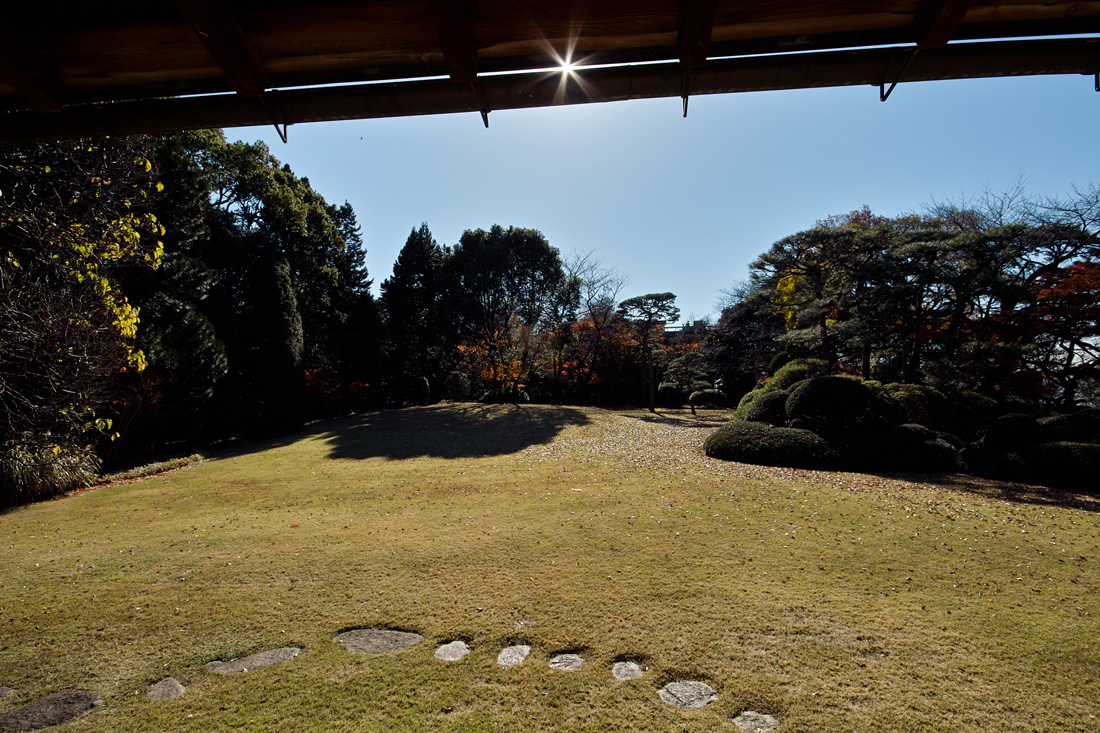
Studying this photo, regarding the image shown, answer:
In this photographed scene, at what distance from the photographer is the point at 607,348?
22.9m

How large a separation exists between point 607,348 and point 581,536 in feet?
60.4

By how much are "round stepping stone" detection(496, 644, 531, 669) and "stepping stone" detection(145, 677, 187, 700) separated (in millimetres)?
1746

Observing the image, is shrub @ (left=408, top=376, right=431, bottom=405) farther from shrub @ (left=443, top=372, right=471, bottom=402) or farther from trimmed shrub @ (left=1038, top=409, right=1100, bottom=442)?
trimmed shrub @ (left=1038, top=409, right=1100, bottom=442)

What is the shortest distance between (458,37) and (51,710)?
384cm

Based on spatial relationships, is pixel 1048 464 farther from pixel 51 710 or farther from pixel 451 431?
pixel 451 431

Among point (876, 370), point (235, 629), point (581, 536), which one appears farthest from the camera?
point (876, 370)

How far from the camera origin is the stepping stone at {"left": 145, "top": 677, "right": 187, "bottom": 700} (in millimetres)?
2445

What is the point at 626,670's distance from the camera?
8.71 ft

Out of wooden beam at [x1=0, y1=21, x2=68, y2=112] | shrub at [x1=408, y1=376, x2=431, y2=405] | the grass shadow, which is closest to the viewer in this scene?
wooden beam at [x1=0, y1=21, x2=68, y2=112]

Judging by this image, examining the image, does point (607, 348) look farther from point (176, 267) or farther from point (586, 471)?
point (176, 267)

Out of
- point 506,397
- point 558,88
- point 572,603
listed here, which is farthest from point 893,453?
point 506,397

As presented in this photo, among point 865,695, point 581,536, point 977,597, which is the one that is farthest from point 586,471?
point 865,695

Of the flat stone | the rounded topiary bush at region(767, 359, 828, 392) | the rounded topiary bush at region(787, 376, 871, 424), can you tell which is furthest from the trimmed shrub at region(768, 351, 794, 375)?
the flat stone

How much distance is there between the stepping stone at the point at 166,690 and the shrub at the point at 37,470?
267 inches
